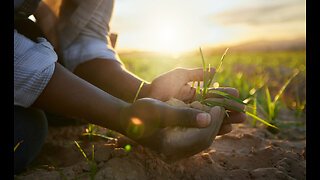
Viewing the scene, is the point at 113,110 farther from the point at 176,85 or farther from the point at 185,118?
the point at 176,85

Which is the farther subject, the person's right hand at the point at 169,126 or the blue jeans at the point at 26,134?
the blue jeans at the point at 26,134

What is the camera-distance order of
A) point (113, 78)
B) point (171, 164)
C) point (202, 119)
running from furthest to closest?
1. point (113, 78)
2. point (171, 164)
3. point (202, 119)

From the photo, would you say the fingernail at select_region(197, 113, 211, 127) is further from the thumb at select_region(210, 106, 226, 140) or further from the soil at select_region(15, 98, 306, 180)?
the soil at select_region(15, 98, 306, 180)

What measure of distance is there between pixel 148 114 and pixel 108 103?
0.16 meters

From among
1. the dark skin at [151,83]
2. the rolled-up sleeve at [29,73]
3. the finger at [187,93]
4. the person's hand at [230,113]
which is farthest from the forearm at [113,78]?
the rolled-up sleeve at [29,73]

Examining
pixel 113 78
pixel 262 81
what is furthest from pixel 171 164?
pixel 262 81

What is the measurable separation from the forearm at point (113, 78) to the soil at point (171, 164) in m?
0.26

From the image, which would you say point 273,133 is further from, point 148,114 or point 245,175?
point 148,114

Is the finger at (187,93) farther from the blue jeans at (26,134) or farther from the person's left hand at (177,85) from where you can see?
the blue jeans at (26,134)

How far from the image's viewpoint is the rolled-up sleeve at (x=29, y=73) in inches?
36.3

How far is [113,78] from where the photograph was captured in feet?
4.72

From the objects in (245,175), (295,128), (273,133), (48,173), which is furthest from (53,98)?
(295,128)

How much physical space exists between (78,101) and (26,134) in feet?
1.20

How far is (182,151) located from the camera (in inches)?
35.3
